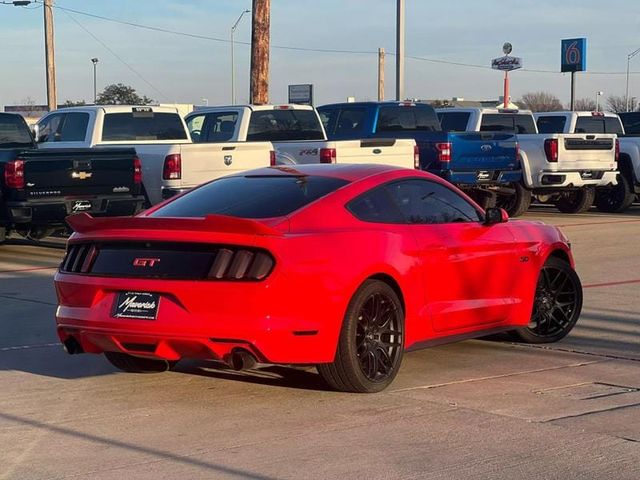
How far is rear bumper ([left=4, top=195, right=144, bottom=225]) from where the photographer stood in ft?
46.8

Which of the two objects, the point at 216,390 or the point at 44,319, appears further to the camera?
the point at 44,319

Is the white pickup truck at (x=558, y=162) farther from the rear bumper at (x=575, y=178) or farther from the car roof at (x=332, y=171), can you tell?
the car roof at (x=332, y=171)

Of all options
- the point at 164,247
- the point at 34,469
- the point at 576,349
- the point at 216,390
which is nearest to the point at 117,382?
the point at 216,390

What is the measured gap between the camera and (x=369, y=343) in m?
7.13

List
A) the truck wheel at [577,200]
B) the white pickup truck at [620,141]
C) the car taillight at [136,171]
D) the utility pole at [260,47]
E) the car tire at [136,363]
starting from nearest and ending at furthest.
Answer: the car tire at [136,363]
the car taillight at [136,171]
the truck wheel at [577,200]
the white pickup truck at [620,141]
the utility pole at [260,47]

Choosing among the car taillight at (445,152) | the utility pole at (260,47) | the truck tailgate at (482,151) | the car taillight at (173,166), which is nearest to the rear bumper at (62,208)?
the car taillight at (173,166)

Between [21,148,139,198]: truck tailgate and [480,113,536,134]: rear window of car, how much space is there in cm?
915

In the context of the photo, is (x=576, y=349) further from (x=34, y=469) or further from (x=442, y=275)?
(x=34, y=469)

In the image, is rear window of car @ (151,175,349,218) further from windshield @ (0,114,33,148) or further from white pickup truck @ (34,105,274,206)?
windshield @ (0,114,33,148)

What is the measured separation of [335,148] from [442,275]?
8974 mm

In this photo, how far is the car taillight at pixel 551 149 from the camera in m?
20.5

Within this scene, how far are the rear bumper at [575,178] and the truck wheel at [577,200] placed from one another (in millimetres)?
493

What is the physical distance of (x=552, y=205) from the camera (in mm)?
25172

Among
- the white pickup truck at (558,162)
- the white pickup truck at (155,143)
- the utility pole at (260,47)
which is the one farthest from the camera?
the utility pole at (260,47)
